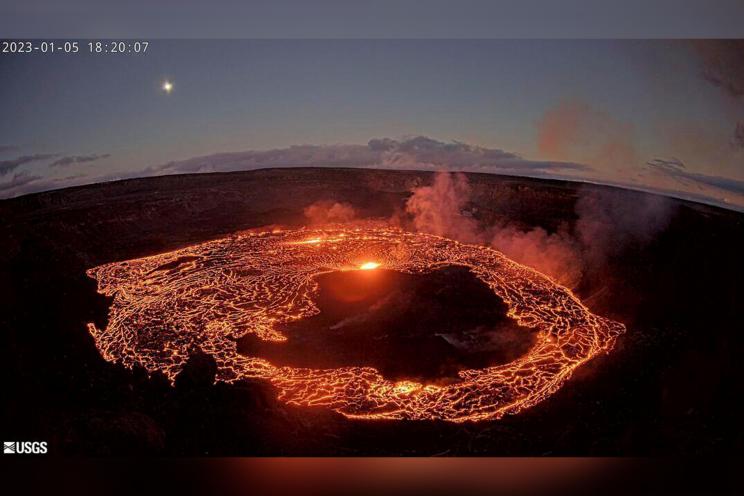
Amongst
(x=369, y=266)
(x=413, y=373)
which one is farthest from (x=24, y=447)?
(x=369, y=266)

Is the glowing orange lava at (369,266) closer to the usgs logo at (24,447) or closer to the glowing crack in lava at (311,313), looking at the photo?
the glowing crack in lava at (311,313)

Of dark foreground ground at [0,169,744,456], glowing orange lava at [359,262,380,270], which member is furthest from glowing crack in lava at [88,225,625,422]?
dark foreground ground at [0,169,744,456]

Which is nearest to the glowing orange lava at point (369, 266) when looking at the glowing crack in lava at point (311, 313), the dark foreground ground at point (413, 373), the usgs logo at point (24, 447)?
the glowing crack in lava at point (311, 313)

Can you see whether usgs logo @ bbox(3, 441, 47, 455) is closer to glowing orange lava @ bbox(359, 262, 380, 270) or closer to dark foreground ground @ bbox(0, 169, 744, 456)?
dark foreground ground @ bbox(0, 169, 744, 456)

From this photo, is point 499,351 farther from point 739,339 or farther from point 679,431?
point 739,339

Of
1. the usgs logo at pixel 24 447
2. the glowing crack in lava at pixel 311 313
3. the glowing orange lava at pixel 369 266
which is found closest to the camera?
the usgs logo at pixel 24 447

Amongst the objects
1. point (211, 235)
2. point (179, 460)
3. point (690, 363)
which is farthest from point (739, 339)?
point (211, 235)
